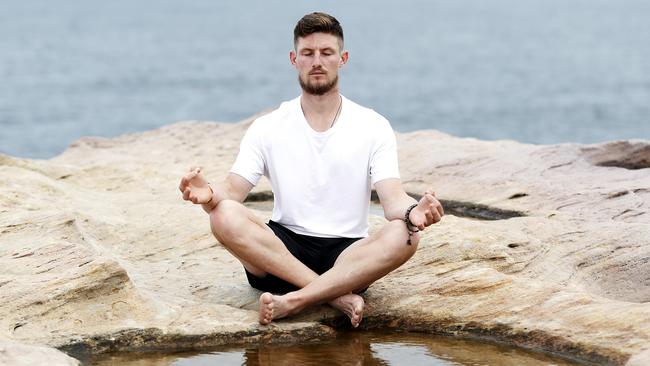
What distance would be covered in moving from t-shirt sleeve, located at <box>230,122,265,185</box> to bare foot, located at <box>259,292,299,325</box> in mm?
760

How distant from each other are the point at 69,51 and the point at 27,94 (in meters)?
23.8

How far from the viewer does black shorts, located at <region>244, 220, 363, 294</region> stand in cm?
672

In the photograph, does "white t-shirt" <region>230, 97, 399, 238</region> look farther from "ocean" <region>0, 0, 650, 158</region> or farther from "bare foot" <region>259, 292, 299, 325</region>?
"ocean" <region>0, 0, 650, 158</region>

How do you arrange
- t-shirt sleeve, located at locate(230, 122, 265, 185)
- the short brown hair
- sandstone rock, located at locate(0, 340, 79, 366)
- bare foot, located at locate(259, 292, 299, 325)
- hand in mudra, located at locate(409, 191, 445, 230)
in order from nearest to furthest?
1. sandstone rock, located at locate(0, 340, 79, 366)
2. hand in mudra, located at locate(409, 191, 445, 230)
3. bare foot, located at locate(259, 292, 299, 325)
4. the short brown hair
5. t-shirt sleeve, located at locate(230, 122, 265, 185)

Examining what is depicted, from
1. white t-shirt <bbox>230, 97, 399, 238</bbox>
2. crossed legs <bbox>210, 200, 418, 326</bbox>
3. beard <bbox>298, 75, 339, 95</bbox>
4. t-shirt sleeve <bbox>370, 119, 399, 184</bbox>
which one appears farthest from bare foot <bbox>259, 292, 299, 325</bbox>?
beard <bbox>298, 75, 339, 95</bbox>

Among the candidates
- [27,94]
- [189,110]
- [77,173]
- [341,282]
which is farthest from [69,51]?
[341,282]

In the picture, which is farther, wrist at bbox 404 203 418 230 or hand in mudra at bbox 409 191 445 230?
wrist at bbox 404 203 418 230

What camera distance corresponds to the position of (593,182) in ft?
31.6

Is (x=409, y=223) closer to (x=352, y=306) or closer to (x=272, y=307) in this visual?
(x=352, y=306)

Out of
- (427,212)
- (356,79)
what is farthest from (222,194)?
(356,79)

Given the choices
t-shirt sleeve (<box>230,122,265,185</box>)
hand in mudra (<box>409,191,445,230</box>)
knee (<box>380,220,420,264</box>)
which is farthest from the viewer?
t-shirt sleeve (<box>230,122,265,185</box>)

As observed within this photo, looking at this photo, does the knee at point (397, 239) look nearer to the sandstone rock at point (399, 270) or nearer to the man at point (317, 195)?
the man at point (317, 195)

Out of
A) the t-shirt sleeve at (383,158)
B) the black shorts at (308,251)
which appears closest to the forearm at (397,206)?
the t-shirt sleeve at (383,158)

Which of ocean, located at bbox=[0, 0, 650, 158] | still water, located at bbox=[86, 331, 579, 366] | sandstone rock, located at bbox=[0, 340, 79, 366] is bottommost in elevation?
ocean, located at bbox=[0, 0, 650, 158]
